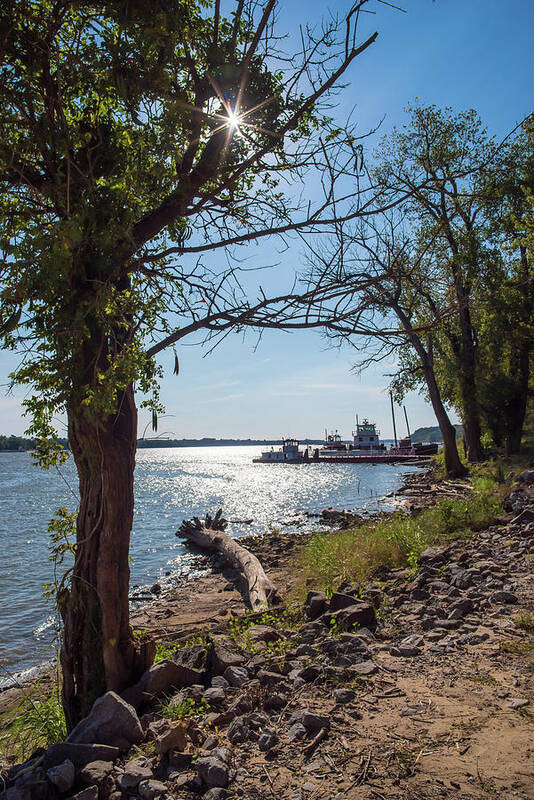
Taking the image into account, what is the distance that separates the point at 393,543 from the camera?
30.5 ft

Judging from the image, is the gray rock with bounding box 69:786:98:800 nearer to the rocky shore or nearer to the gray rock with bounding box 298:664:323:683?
the rocky shore

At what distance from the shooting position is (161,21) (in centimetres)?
344

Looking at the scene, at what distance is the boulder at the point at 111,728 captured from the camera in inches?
145

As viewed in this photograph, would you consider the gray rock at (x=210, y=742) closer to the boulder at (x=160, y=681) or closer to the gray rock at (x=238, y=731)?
the gray rock at (x=238, y=731)

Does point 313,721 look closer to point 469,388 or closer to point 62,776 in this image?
point 62,776

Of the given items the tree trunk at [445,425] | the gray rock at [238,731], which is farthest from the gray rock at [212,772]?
the tree trunk at [445,425]

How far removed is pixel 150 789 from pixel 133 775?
0.70ft

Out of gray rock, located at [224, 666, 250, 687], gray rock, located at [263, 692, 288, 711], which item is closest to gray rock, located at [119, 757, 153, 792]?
gray rock, located at [263, 692, 288, 711]

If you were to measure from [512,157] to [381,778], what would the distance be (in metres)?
23.9

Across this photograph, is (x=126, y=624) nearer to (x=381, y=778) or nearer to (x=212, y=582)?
(x=381, y=778)

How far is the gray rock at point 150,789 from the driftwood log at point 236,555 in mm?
4510

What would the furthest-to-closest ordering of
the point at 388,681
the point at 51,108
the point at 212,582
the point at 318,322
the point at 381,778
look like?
1. the point at 212,582
2. the point at 318,322
3. the point at 388,681
4. the point at 51,108
5. the point at 381,778

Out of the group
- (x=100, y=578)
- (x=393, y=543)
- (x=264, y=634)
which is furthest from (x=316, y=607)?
(x=393, y=543)

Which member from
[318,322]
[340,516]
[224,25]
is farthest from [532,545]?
[340,516]
